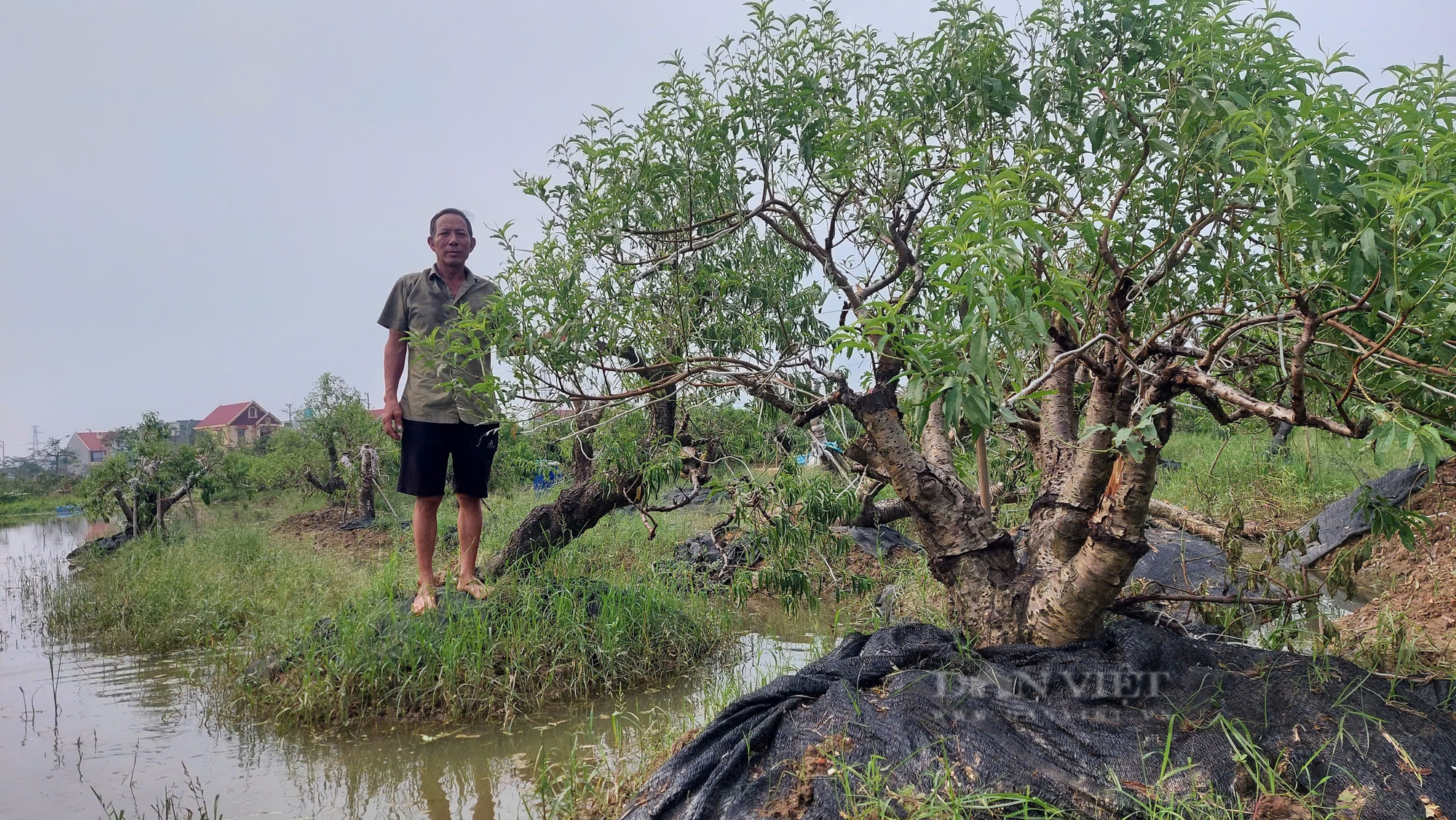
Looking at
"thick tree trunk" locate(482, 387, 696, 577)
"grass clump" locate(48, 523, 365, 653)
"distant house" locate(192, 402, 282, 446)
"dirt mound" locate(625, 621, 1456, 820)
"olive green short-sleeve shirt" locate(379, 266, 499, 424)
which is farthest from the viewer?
"distant house" locate(192, 402, 282, 446)

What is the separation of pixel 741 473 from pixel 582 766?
1504 mm

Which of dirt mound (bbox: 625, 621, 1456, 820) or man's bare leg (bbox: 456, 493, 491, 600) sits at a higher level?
man's bare leg (bbox: 456, 493, 491, 600)

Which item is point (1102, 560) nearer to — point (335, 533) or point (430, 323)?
point (430, 323)

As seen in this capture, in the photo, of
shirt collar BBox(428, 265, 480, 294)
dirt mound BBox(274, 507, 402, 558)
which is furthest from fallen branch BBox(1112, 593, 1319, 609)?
dirt mound BBox(274, 507, 402, 558)

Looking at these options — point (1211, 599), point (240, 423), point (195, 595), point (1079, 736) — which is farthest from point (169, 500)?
point (240, 423)

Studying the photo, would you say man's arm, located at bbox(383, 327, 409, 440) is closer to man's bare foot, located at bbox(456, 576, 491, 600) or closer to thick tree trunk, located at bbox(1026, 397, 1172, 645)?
man's bare foot, located at bbox(456, 576, 491, 600)

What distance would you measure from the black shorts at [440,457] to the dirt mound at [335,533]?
155 inches

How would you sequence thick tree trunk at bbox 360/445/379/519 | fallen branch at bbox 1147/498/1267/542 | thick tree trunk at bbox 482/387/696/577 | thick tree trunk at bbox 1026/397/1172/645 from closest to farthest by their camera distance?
thick tree trunk at bbox 1026/397/1172/645 < fallen branch at bbox 1147/498/1267/542 < thick tree trunk at bbox 482/387/696/577 < thick tree trunk at bbox 360/445/379/519

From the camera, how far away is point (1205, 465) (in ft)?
27.7

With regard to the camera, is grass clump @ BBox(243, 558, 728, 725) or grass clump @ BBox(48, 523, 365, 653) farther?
grass clump @ BBox(48, 523, 365, 653)

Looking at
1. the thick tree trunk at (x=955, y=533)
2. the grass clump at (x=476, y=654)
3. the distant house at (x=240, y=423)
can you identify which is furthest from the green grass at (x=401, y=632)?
the distant house at (x=240, y=423)

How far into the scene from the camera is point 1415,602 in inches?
150

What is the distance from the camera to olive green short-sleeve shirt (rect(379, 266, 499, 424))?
12.4ft

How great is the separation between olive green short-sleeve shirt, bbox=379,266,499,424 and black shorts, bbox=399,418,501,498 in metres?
0.07
